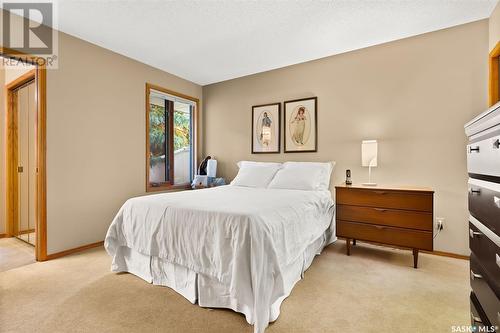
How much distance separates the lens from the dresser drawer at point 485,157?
0.92 meters

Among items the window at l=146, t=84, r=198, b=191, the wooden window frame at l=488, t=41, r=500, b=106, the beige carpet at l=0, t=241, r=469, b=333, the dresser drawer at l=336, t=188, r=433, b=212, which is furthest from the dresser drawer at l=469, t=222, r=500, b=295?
the window at l=146, t=84, r=198, b=191

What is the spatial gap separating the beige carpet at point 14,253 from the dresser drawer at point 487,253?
380 centimetres

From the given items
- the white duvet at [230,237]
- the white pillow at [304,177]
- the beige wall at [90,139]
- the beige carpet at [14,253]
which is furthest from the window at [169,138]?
the white pillow at [304,177]

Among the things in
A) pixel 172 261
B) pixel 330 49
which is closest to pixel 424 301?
pixel 172 261

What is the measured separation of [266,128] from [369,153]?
1679 mm

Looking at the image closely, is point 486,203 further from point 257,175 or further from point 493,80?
point 257,175

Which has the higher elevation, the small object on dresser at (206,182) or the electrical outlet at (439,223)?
the small object on dresser at (206,182)

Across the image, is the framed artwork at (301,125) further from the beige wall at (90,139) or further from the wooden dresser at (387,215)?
the beige wall at (90,139)

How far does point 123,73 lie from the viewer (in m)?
3.44

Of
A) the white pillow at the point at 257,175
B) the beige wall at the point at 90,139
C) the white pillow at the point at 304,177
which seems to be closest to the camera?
the beige wall at the point at 90,139

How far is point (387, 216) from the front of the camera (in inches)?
101

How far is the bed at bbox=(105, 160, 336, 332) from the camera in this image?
5.02ft

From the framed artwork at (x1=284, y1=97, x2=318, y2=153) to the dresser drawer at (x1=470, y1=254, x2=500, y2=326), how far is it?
2.52 m

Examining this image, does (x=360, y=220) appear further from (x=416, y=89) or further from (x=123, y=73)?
(x=123, y=73)
